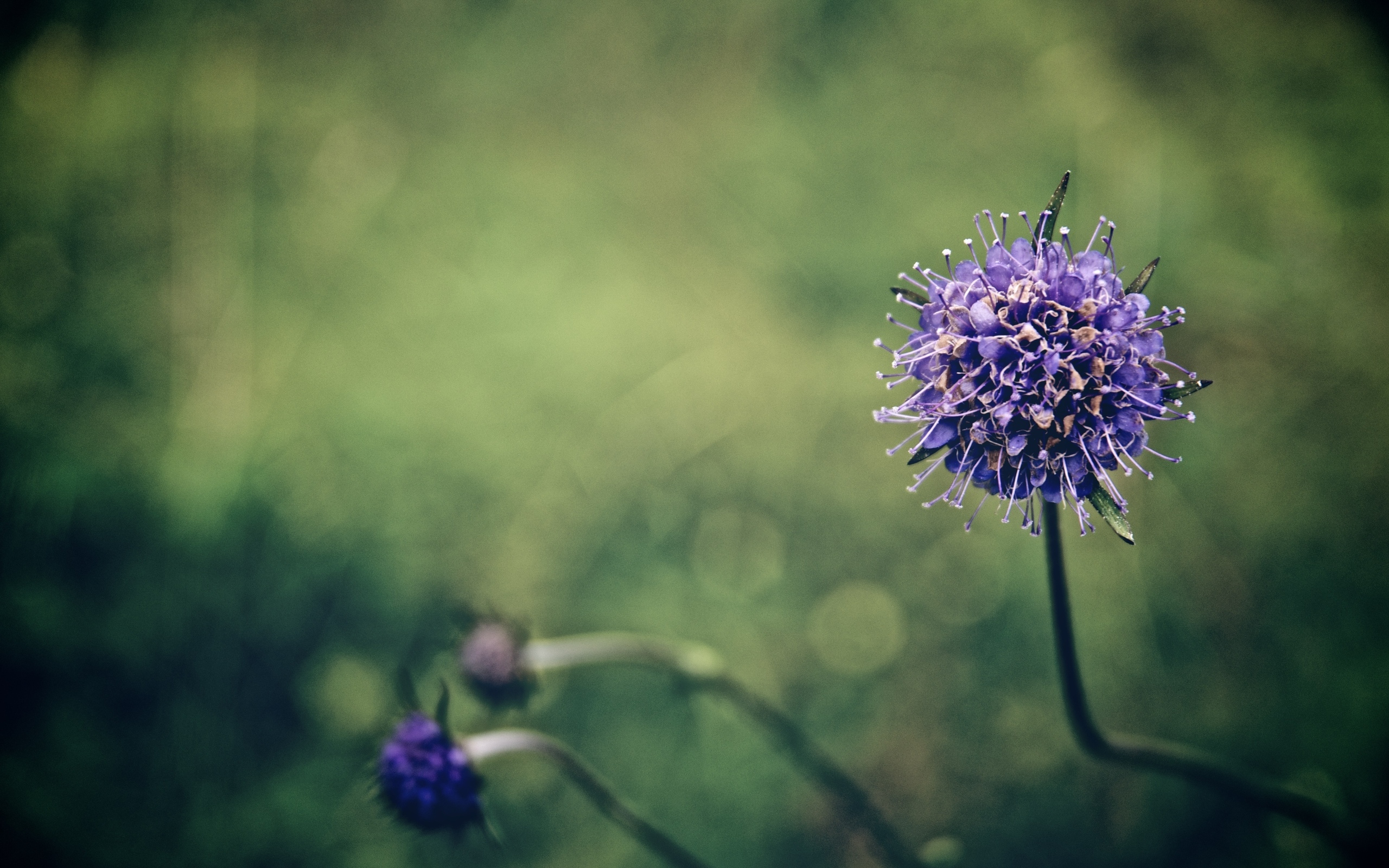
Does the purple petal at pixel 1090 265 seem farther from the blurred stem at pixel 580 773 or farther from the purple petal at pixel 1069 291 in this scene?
the blurred stem at pixel 580 773

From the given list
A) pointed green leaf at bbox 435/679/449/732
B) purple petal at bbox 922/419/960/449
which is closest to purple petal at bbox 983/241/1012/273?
purple petal at bbox 922/419/960/449

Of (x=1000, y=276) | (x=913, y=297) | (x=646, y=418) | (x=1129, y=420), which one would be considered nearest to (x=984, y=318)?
(x=1000, y=276)

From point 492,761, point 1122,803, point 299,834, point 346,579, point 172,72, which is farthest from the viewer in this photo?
point 172,72

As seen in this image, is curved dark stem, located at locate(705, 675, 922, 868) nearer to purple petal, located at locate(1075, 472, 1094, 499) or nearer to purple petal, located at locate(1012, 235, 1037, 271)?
purple petal, located at locate(1075, 472, 1094, 499)

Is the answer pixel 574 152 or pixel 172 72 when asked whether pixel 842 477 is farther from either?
pixel 172 72

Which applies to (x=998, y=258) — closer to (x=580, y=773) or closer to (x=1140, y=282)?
(x=1140, y=282)

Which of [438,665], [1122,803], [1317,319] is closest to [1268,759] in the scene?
[1122,803]

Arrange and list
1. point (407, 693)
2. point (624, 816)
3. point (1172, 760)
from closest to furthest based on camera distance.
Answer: point (407, 693)
point (1172, 760)
point (624, 816)

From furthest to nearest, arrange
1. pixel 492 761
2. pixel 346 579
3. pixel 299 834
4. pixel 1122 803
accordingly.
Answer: pixel 346 579
pixel 299 834
pixel 1122 803
pixel 492 761
